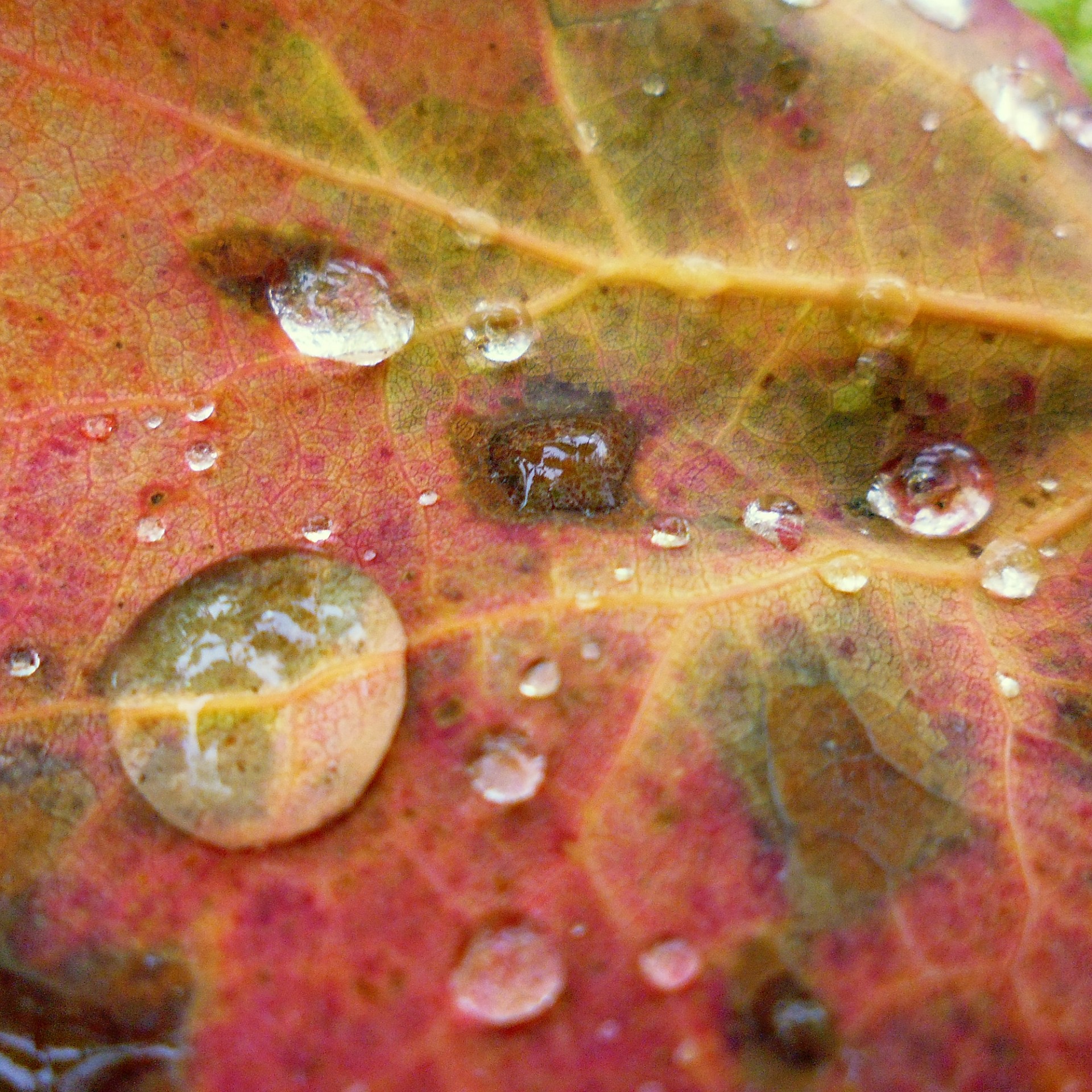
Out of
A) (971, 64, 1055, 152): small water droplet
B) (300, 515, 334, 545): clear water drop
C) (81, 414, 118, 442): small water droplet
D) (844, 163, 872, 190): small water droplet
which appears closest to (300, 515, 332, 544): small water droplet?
(300, 515, 334, 545): clear water drop

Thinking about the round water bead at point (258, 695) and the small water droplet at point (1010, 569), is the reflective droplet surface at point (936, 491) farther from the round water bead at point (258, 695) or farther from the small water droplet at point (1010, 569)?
the round water bead at point (258, 695)

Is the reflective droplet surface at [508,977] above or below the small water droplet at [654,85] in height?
below

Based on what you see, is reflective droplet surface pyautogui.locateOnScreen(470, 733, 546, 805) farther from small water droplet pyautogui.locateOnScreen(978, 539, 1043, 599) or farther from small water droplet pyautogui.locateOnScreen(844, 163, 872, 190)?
small water droplet pyautogui.locateOnScreen(844, 163, 872, 190)

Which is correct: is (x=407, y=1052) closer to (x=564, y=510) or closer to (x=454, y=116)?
(x=564, y=510)

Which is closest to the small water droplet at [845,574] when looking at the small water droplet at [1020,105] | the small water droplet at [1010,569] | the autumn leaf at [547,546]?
the autumn leaf at [547,546]

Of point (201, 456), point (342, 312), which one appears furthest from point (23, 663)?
point (342, 312)
